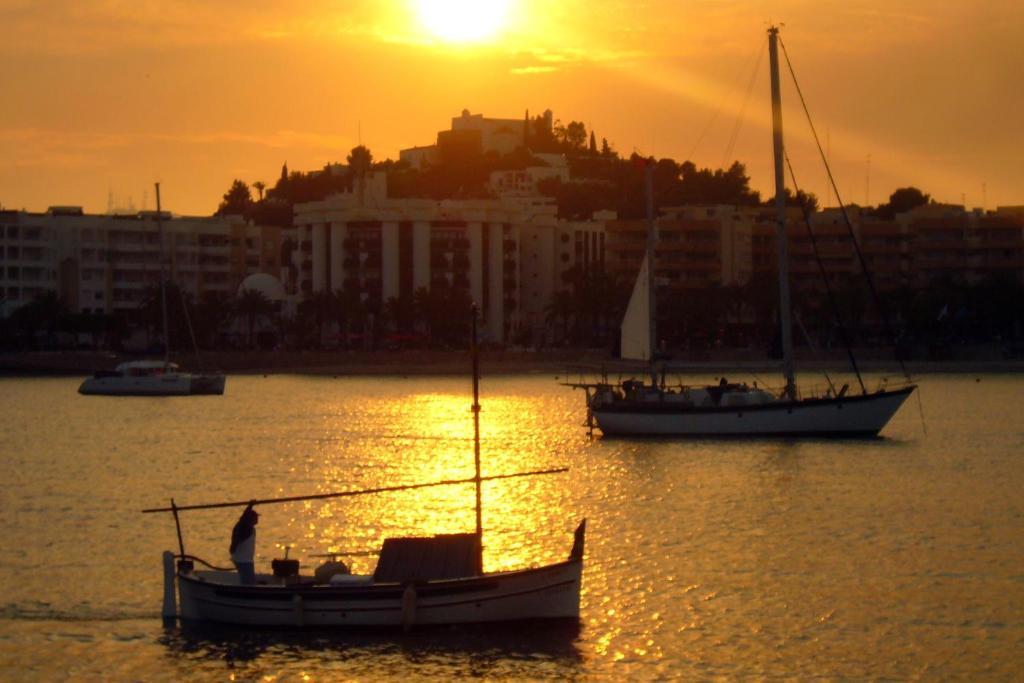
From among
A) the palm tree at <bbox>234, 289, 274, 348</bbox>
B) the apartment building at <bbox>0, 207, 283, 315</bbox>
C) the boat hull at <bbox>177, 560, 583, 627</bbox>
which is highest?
the apartment building at <bbox>0, 207, 283, 315</bbox>

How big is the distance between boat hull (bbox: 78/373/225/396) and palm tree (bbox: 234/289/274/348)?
153 ft

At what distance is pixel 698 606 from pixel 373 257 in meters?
144

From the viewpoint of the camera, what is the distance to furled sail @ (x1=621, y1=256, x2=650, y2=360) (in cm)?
7550

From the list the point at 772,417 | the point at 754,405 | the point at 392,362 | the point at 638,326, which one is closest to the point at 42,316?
the point at 392,362

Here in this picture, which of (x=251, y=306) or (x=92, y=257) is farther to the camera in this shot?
(x=92, y=257)

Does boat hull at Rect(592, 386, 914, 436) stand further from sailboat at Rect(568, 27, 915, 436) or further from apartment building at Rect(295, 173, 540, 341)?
apartment building at Rect(295, 173, 540, 341)

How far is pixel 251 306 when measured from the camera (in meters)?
171

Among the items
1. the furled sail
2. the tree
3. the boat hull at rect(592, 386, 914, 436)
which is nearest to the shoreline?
the tree

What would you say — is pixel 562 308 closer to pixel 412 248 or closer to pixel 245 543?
pixel 412 248

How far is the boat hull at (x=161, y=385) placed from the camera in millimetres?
123750

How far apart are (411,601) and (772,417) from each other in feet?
137

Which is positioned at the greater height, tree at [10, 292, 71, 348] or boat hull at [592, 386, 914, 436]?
tree at [10, 292, 71, 348]

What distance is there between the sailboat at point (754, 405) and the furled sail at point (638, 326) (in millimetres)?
63

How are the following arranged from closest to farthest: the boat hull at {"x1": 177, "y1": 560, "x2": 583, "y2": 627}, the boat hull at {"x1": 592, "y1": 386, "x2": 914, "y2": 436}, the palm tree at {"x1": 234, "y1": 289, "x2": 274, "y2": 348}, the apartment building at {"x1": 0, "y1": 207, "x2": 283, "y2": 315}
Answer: the boat hull at {"x1": 177, "y1": 560, "x2": 583, "y2": 627} < the boat hull at {"x1": 592, "y1": 386, "x2": 914, "y2": 436} < the palm tree at {"x1": 234, "y1": 289, "x2": 274, "y2": 348} < the apartment building at {"x1": 0, "y1": 207, "x2": 283, "y2": 315}
